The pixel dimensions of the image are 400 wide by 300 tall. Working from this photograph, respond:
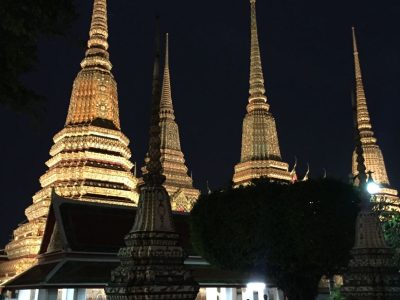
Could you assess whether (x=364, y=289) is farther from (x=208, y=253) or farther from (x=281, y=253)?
(x=208, y=253)

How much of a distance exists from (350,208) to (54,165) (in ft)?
65.5

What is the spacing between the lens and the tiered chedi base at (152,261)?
9516 mm

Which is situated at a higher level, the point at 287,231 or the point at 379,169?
the point at 379,169

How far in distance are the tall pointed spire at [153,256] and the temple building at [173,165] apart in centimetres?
2919

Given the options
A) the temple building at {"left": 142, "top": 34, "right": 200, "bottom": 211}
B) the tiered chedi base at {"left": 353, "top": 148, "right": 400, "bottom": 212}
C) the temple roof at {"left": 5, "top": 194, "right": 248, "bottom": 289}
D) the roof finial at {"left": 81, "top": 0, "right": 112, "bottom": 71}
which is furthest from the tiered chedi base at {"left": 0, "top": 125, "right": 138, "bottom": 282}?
the tiered chedi base at {"left": 353, "top": 148, "right": 400, "bottom": 212}

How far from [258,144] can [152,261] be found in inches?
1292

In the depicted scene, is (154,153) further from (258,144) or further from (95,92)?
(258,144)

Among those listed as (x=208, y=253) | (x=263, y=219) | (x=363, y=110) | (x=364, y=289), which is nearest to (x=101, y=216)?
(x=208, y=253)

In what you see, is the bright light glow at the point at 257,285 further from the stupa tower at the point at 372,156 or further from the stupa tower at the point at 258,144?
the stupa tower at the point at 372,156

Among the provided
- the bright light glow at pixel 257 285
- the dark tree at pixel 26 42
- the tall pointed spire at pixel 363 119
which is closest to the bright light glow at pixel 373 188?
the tall pointed spire at pixel 363 119

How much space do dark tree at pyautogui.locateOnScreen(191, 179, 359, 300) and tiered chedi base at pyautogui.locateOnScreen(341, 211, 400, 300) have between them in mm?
2823

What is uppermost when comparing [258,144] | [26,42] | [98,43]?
[98,43]

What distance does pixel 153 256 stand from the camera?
388 inches

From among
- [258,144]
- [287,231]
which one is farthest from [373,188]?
[287,231]
